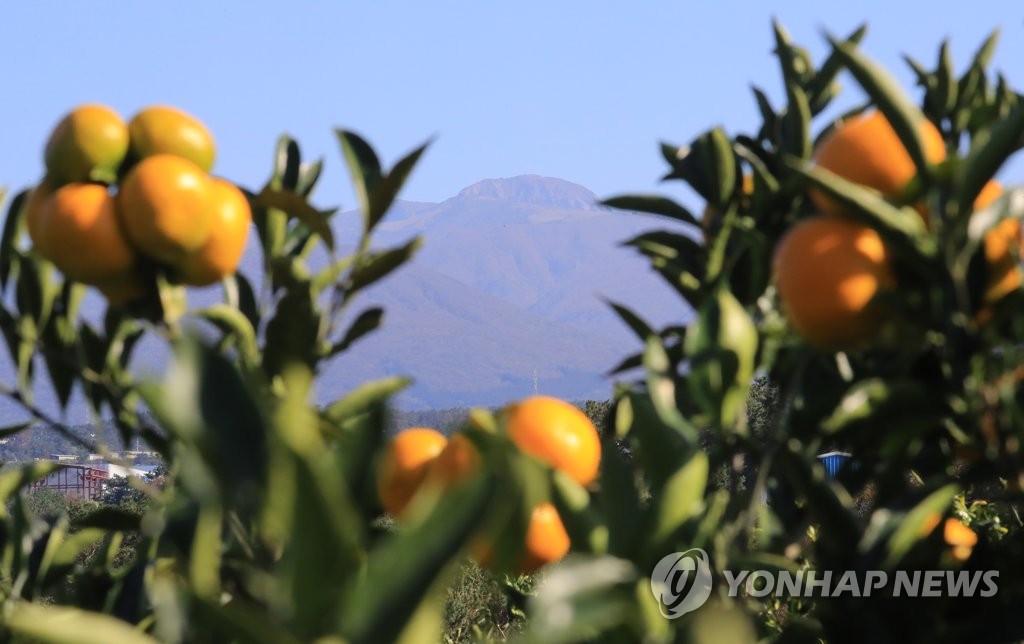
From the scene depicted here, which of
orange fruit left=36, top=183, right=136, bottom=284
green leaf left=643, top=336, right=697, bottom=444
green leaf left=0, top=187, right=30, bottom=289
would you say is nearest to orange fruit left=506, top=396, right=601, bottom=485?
green leaf left=643, top=336, right=697, bottom=444

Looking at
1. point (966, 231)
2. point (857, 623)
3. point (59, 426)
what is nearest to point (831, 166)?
point (966, 231)

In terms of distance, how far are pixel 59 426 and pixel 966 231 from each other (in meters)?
1.01

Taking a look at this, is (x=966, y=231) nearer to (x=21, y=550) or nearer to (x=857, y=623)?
(x=857, y=623)

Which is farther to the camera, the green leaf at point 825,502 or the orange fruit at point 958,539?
the orange fruit at point 958,539

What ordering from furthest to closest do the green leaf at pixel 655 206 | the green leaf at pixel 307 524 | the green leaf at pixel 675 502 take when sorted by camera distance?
the green leaf at pixel 655 206 < the green leaf at pixel 675 502 < the green leaf at pixel 307 524

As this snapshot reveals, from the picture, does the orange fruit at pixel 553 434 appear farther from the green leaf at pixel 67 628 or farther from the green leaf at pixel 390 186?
the green leaf at pixel 67 628

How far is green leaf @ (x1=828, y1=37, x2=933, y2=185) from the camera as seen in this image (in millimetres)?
954

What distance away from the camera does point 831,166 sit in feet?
3.54

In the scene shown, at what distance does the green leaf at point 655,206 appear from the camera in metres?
1.44

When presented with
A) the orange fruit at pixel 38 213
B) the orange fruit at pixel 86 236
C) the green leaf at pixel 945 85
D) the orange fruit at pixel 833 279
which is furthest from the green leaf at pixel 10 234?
the green leaf at pixel 945 85

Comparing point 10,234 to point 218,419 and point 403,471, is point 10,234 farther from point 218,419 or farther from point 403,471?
point 218,419

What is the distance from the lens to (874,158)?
3.44 ft

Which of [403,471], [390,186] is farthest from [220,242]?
[403,471]

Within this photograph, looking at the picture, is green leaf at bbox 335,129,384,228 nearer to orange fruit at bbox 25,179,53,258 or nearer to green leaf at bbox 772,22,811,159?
orange fruit at bbox 25,179,53,258
